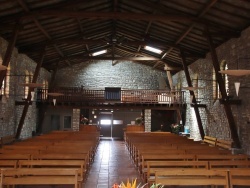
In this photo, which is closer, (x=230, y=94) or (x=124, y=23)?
(x=230, y=94)

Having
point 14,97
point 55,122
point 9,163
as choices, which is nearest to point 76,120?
point 55,122

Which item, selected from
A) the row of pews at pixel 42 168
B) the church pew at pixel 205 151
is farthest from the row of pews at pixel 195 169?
the row of pews at pixel 42 168

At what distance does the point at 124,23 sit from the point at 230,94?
6779 millimetres

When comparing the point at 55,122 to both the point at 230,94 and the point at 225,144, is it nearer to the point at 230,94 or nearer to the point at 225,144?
the point at 230,94

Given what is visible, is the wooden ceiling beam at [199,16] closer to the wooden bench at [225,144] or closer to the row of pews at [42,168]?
the wooden bench at [225,144]

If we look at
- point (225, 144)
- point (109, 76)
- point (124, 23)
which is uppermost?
point (124, 23)

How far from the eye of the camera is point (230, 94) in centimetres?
1279

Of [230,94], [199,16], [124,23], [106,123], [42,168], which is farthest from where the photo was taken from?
[106,123]

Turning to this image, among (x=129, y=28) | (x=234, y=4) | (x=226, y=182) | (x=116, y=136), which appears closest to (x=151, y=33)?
(x=129, y=28)

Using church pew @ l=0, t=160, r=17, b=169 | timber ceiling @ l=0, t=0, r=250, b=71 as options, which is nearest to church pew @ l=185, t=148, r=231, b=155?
church pew @ l=0, t=160, r=17, b=169

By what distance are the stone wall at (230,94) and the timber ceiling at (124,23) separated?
0.53 m

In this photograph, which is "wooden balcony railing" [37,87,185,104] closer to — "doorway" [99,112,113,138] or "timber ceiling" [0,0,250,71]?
"timber ceiling" [0,0,250,71]

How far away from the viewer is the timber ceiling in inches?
432

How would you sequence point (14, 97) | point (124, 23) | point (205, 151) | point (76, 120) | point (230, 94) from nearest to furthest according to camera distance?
point (205, 151) < point (230, 94) < point (14, 97) < point (124, 23) < point (76, 120)
